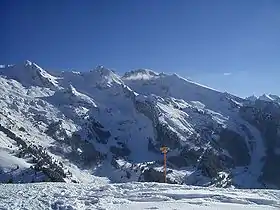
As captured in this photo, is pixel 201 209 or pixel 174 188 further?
pixel 174 188

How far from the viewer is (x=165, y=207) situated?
82.5 feet

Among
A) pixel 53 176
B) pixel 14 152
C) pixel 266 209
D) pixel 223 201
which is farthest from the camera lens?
pixel 14 152

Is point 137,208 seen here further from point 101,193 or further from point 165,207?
point 101,193

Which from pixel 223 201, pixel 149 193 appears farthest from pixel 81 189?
pixel 223 201

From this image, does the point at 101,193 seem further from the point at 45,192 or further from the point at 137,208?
the point at 137,208

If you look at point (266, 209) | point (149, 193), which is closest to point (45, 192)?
point (149, 193)

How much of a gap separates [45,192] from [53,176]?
459 feet

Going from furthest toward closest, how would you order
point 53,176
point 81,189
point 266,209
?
1. point 53,176
2. point 81,189
3. point 266,209

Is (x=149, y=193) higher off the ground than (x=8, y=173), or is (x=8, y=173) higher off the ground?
(x=8, y=173)

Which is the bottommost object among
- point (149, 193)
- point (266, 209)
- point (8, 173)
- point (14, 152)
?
point (266, 209)

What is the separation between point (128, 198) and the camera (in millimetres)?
28031

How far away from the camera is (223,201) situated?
1120 inches

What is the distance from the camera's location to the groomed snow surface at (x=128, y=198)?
984 inches

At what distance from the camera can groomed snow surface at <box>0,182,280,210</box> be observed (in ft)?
82.0
